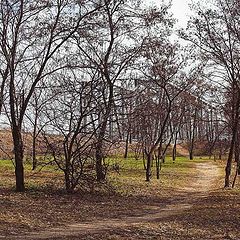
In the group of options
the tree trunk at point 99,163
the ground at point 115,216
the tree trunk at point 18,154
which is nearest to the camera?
the ground at point 115,216

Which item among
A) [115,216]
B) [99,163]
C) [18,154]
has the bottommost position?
[115,216]

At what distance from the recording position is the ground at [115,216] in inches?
461

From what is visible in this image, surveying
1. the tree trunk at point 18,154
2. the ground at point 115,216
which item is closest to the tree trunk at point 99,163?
the ground at point 115,216

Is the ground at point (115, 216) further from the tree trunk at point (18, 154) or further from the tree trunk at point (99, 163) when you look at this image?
the tree trunk at point (99, 163)

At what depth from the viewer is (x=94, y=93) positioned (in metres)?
19.3

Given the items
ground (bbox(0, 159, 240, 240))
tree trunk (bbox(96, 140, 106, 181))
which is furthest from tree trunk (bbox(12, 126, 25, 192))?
tree trunk (bbox(96, 140, 106, 181))

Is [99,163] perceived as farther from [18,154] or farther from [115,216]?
[115,216]

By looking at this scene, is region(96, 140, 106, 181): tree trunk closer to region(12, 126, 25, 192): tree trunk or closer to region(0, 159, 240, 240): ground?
region(0, 159, 240, 240): ground

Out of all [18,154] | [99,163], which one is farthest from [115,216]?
[18,154]

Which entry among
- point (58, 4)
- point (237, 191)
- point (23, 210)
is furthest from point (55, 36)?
point (237, 191)

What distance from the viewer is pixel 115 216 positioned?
48.8ft

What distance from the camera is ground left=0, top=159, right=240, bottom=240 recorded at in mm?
11719

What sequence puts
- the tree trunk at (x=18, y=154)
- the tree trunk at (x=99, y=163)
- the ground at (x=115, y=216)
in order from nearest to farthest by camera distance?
the ground at (x=115, y=216)
the tree trunk at (x=18, y=154)
the tree trunk at (x=99, y=163)

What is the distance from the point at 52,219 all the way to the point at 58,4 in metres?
9.32
